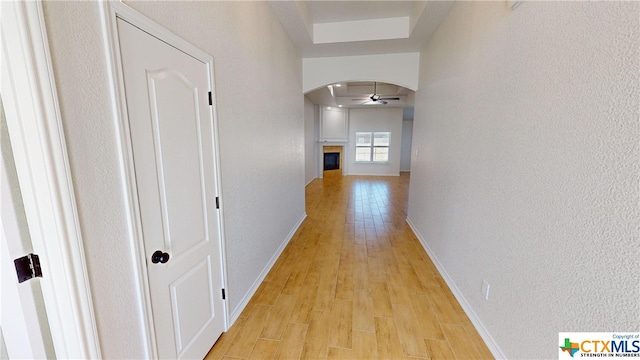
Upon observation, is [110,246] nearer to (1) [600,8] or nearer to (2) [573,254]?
(2) [573,254]

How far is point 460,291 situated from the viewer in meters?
2.29

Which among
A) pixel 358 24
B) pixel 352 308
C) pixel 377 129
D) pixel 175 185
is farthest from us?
pixel 377 129

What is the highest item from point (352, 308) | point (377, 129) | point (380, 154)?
point (377, 129)

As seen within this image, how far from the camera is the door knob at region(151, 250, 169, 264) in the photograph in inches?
49.3

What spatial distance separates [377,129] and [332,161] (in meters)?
2.28

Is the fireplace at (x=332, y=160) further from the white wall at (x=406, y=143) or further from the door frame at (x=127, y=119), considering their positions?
the door frame at (x=127, y=119)

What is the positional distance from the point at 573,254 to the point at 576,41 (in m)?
0.98

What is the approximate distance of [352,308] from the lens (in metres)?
2.21

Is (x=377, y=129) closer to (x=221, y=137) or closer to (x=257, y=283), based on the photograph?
(x=257, y=283)

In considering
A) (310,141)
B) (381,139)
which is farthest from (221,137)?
(381,139)

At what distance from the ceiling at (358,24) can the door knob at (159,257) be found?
2.66 meters

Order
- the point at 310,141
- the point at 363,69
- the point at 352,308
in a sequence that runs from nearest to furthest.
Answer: the point at 352,308 < the point at 363,69 < the point at 310,141

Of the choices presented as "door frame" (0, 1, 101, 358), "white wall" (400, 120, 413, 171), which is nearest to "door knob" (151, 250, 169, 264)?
"door frame" (0, 1, 101, 358)

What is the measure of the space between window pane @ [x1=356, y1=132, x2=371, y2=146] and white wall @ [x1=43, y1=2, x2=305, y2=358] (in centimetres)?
648
